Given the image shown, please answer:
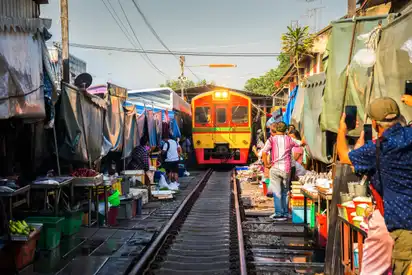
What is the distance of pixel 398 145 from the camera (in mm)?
3285

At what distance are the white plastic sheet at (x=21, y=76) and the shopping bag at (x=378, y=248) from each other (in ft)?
13.8

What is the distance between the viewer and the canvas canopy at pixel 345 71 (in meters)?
5.83

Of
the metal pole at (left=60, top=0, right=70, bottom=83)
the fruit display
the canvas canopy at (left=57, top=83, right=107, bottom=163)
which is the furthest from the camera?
the metal pole at (left=60, top=0, right=70, bottom=83)

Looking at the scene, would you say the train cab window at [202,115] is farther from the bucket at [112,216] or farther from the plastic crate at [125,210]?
the bucket at [112,216]

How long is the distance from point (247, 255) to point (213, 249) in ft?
2.76

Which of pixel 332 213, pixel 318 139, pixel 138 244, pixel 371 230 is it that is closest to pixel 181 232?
pixel 138 244

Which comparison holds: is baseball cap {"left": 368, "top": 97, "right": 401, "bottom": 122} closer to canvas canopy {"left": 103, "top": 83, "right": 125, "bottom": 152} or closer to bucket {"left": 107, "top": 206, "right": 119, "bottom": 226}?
bucket {"left": 107, "top": 206, "right": 119, "bottom": 226}

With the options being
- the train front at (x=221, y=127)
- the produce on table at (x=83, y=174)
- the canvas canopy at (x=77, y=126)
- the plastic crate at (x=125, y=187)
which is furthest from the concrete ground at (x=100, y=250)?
the train front at (x=221, y=127)

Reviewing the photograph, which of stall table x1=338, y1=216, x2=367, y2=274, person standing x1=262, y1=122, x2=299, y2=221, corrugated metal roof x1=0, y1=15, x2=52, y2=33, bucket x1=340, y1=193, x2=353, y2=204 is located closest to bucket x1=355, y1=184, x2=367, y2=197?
bucket x1=340, y1=193, x2=353, y2=204

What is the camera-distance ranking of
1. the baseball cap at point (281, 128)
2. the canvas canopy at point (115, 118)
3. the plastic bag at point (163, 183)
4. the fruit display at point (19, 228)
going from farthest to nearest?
the plastic bag at point (163, 183) → the canvas canopy at point (115, 118) → the baseball cap at point (281, 128) → the fruit display at point (19, 228)

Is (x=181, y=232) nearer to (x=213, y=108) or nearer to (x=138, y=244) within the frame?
(x=138, y=244)

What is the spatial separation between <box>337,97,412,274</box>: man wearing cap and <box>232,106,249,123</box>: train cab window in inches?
684

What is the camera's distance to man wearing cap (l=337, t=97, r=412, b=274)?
3.27m

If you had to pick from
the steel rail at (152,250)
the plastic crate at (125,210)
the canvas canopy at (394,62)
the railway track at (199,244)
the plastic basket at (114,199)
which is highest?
the canvas canopy at (394,62)
